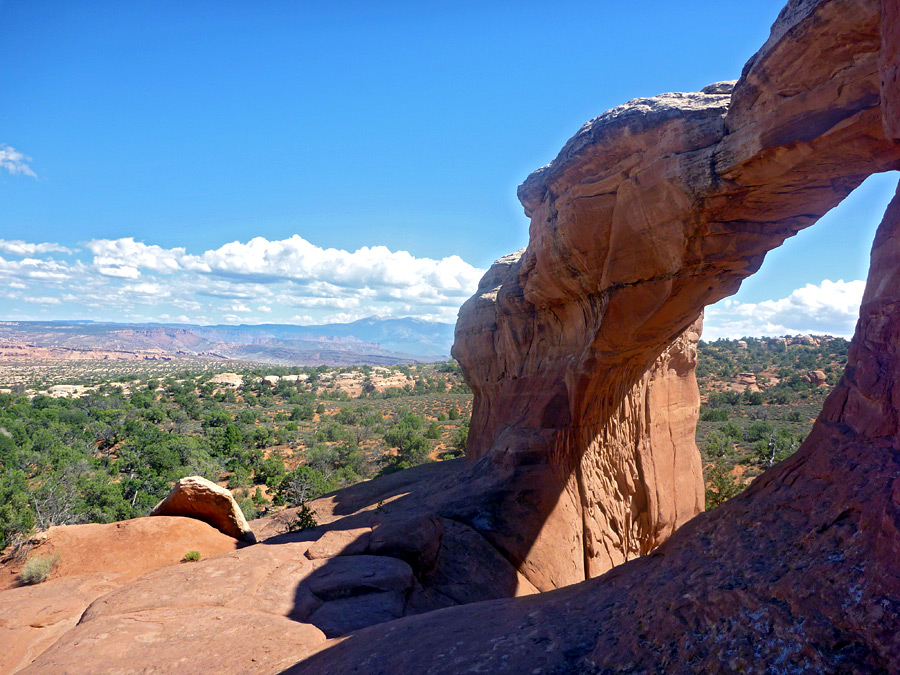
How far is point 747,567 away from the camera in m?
4.46

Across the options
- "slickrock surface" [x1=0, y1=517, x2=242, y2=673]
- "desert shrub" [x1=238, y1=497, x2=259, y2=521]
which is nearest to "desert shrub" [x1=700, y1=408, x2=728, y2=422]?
"desert shrub" [x1=238, y1=497, x2=259, y2=521]

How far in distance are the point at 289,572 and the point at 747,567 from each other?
8334 mm

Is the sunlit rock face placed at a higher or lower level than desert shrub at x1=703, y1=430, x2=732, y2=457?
higher

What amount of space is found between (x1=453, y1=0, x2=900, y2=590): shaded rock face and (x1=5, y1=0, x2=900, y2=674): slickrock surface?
45 mm

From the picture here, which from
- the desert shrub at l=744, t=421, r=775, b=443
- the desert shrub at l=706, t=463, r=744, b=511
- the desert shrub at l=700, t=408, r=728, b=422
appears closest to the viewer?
the desert shrub at l=706, t=463, r=744, b=511

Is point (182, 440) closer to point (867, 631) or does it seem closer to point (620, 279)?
point (620, 279)

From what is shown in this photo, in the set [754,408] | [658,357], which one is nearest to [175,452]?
[658,357]

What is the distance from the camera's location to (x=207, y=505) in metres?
13.4

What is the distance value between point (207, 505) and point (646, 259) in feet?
43.0

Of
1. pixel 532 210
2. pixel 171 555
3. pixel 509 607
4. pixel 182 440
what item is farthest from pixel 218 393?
pixel 509 607

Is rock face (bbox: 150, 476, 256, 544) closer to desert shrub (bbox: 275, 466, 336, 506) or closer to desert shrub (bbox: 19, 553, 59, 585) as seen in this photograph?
desert shrub (bbox: 19, 553, 59, 585)

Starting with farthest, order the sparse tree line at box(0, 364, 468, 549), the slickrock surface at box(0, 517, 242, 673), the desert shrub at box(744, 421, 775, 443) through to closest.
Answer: the desert shrub at box(744, 421, 775, 443)
the sparse tree line at box(0, 364, 468, 549)
the slickrock surface at box(0, 517, 242, 673)

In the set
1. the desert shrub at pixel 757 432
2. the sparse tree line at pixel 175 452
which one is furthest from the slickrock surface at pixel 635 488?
the desert shrub at pixel 757 432

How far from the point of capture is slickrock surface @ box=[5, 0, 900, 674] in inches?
163
